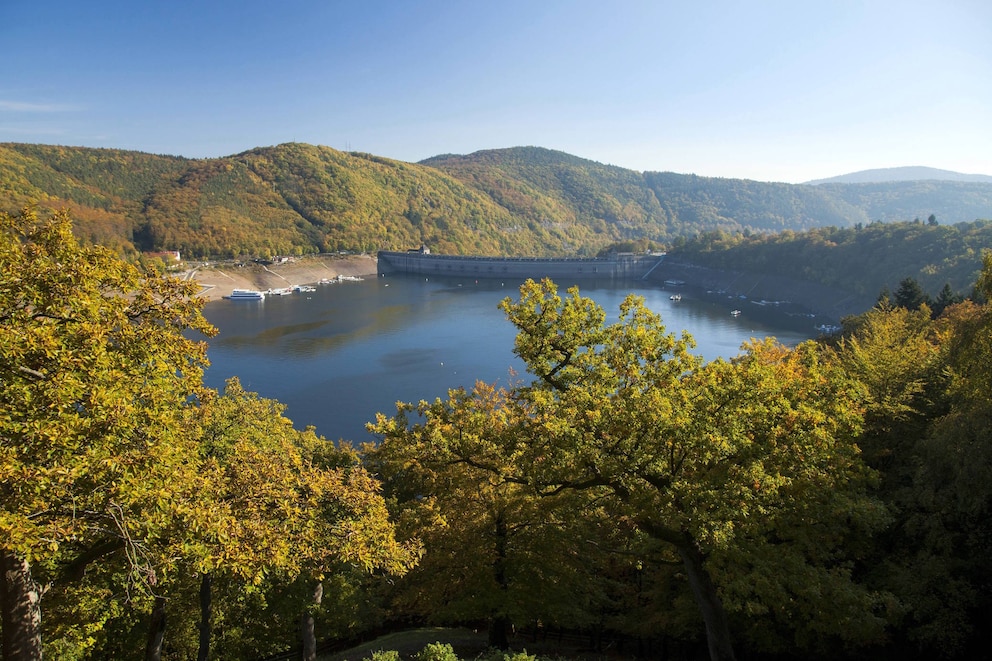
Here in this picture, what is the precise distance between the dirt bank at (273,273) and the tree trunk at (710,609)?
84042 mm

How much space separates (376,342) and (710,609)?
53426 mm

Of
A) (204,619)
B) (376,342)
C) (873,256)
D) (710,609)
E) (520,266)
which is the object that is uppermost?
(873,256)

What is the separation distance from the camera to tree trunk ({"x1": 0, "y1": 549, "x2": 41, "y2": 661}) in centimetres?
586

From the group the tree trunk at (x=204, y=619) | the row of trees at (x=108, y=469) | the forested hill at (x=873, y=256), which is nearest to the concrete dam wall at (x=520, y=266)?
the forested hill at (x=873, y=256)

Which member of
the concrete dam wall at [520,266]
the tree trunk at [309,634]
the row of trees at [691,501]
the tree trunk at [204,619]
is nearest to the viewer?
the row of trees at [691,501]

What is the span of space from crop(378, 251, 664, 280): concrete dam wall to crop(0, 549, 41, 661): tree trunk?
360ft

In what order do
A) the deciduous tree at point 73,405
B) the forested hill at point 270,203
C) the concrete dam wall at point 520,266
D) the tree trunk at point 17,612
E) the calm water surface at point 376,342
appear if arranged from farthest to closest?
1. the concrete dam wall at point 520,266
2. the forested hill at point 270,203
3. the calm water surface at point 376,342
4. the tree trunk at point 17,612
5. the deciduous tree at point 73,405

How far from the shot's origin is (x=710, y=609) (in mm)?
8531

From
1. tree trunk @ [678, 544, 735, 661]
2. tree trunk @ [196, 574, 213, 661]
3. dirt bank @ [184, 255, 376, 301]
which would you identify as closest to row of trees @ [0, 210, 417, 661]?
tree trunk @ [196, 574, 213, 661]

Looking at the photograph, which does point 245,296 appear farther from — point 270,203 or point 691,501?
point 691,501

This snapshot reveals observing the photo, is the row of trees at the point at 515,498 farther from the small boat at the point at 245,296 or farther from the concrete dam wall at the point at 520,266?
the concrete dam wall at the point at 520,266

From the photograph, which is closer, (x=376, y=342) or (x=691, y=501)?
(x=691, y=501)

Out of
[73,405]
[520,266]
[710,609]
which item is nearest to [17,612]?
[73,405]

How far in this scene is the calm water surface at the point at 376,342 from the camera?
137 ft
